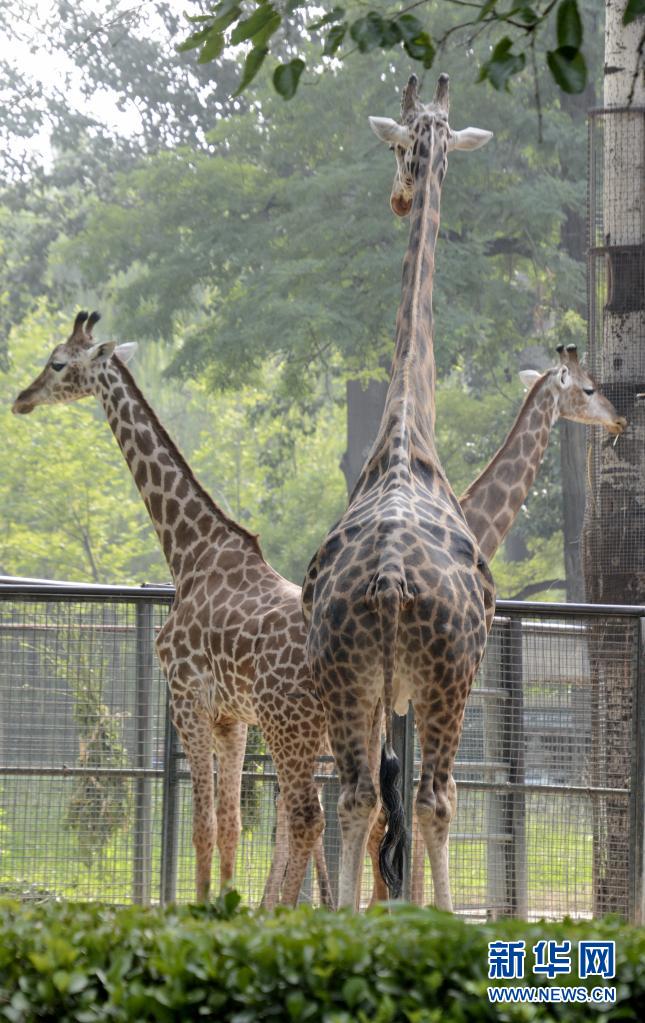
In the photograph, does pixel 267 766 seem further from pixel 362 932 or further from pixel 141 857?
pixel 362 932

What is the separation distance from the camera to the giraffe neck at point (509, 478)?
711 centimetres

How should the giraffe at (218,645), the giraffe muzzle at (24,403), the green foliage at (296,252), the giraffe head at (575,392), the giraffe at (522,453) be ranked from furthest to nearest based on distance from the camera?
the green foliage at (296,252) < the giraffe muzzle at (24,403) < the giraffe head at (575,392) < the giraffe at (522,453) < the giraffe at (218,645)

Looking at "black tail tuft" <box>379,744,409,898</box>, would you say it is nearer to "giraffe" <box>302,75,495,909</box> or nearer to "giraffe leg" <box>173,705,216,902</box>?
"giraffe" <box>302,75,495,909</box>

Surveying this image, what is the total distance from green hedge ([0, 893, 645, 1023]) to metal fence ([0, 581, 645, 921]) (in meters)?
3.64

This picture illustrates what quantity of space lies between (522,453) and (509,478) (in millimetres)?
190

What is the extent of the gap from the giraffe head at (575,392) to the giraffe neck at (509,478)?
103 millimetres

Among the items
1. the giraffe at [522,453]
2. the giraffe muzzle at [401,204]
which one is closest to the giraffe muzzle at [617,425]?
the giraffe at [522,453]

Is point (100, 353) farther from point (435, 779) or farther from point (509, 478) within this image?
point (435, 779)

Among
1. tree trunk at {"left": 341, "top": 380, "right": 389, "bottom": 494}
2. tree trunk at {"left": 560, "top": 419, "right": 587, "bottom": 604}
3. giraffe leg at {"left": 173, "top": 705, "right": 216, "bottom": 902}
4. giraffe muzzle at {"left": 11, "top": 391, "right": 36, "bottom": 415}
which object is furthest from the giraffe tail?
tree trunk at {"left": 341, "top": 380, "right": 389, "bottom": 494}

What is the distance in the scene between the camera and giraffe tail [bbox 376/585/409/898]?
524cm

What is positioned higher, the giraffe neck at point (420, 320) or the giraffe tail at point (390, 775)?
the giraffe neck at point (420, 320)

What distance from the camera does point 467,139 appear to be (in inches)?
280

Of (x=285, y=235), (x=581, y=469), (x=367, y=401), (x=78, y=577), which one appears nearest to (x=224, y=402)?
(x=78, y=577)

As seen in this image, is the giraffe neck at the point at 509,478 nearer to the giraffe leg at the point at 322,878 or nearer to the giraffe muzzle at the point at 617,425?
the giraffe muzzle at the point at 617,425
